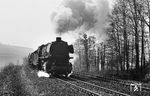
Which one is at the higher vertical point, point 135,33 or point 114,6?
point 114,6

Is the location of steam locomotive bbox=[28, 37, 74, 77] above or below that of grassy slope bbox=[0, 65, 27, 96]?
above

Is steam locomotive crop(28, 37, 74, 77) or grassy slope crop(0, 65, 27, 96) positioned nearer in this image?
grassy slope crop(0, 65, 27, 96)

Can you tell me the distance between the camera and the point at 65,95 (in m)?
12.6

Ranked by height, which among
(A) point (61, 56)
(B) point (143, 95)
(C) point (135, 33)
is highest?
(C) point (135, 33)

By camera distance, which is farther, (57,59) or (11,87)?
(57,59)

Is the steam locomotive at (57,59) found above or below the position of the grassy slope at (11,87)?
above

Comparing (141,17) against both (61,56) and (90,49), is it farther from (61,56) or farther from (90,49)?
(90,49)

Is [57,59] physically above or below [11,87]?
above

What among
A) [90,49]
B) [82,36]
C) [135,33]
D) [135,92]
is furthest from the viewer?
[90,49]

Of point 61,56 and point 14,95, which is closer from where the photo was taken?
point 14,95

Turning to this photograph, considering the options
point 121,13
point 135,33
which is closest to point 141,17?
point 135,33

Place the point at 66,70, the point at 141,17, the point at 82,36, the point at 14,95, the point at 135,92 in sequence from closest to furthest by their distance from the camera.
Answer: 1. the point at 14,95
2. the point at 135,92
3. the point at 66,70
4. the point at 141,17
5. the point at 82,36

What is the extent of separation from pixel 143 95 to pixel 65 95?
4.24 m

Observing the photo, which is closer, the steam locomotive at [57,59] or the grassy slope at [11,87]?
the grassy slope at [11,87]
